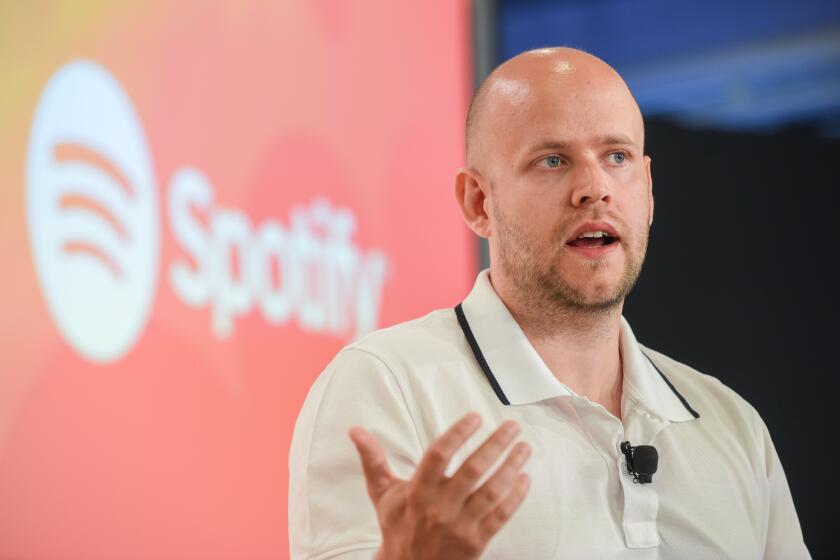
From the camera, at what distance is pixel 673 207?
8.12 ft

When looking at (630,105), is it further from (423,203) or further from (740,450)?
(423,203)

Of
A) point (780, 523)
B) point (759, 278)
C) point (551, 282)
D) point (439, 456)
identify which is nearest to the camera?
point (439, 456)

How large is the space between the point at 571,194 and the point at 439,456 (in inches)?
23.5

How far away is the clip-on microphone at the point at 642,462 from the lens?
1468 mm

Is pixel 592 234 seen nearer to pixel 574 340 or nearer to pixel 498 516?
pixel 574 340

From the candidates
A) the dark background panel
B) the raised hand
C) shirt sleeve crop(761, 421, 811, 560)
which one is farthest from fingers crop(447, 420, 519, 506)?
the dark background panel

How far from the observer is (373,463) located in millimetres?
1103

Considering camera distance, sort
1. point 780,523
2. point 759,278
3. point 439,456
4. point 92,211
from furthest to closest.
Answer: point 759,278 < point 92,211 < point 780,523 < point 439,456

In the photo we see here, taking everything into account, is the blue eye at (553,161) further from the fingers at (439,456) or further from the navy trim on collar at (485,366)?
the fingers at (439,456)

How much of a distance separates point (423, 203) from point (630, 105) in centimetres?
176

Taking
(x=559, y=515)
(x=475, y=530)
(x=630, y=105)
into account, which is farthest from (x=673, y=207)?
(x=475, y=530)

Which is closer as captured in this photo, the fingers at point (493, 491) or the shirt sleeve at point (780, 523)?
the fingers at point (493, 491)

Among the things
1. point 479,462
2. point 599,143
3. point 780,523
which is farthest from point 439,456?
point 780,523

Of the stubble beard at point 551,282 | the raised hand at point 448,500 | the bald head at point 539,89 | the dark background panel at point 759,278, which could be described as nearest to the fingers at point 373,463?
the raised hand at point 448,500
